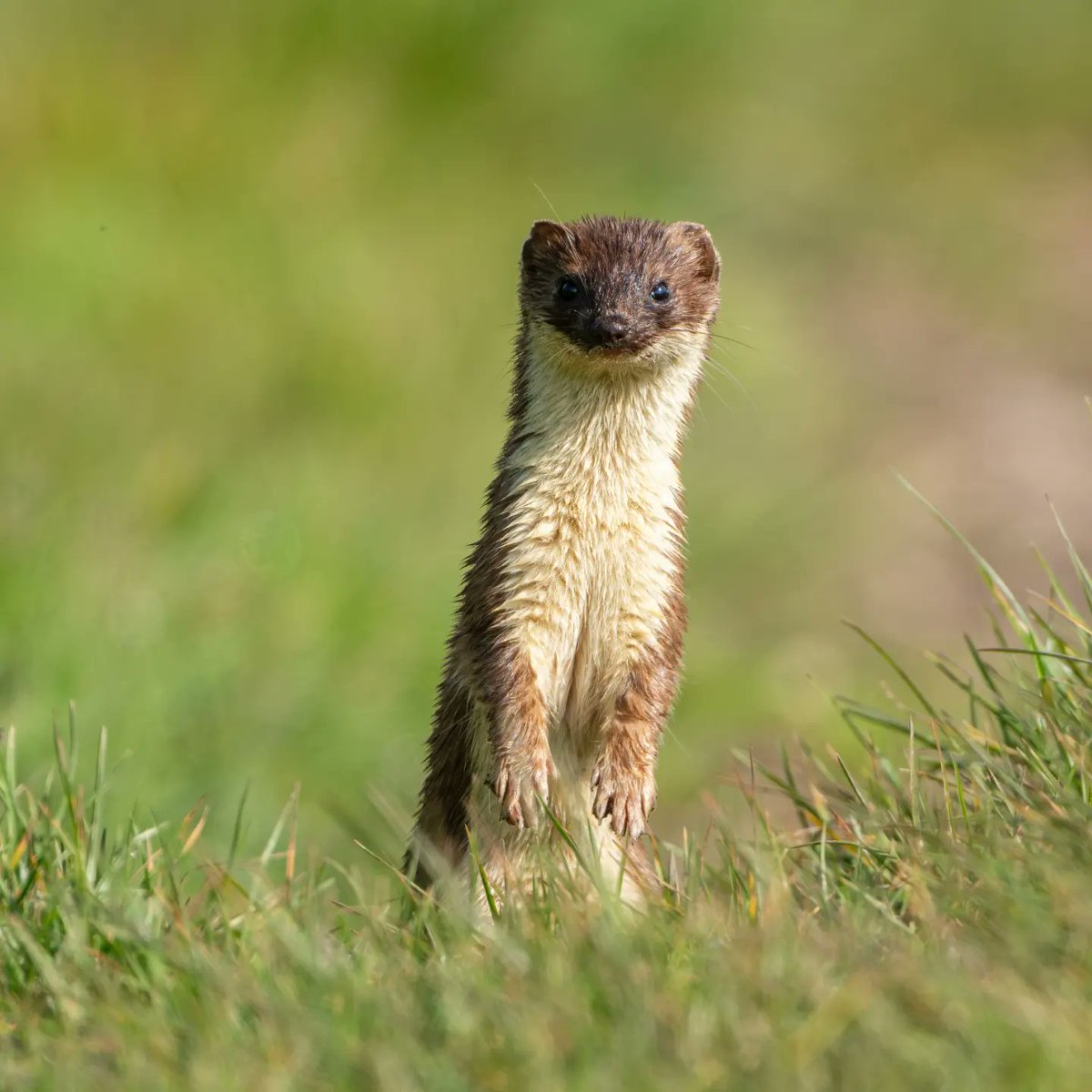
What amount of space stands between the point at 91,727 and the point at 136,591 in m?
0.94

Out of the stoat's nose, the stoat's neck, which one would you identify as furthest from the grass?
the stoat's nose

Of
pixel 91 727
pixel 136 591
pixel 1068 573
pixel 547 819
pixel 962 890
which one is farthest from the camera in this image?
pixel 1068 573

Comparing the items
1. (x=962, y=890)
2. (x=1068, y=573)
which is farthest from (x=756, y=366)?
(x=962, y=890)

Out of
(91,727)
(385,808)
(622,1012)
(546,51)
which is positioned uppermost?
(546,51)

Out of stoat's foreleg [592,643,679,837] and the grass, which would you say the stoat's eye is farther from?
the grass

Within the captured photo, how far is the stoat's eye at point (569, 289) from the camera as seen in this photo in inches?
167

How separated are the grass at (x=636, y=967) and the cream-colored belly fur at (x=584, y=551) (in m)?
0.70

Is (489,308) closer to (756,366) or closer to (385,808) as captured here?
(756,366)

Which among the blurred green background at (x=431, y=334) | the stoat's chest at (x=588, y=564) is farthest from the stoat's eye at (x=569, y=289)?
the blurred green background at (x=431, y=334)

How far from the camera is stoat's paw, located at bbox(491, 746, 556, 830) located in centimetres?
383

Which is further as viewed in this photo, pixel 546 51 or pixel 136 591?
A: pixel 546 51

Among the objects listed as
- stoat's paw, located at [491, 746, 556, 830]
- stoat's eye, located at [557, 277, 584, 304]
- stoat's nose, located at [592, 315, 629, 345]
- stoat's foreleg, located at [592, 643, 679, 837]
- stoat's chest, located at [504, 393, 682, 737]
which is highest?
stoat's eye, located at [557, 277, 584, 304]

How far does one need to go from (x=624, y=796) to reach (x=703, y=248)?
153cm

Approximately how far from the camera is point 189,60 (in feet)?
33.0
